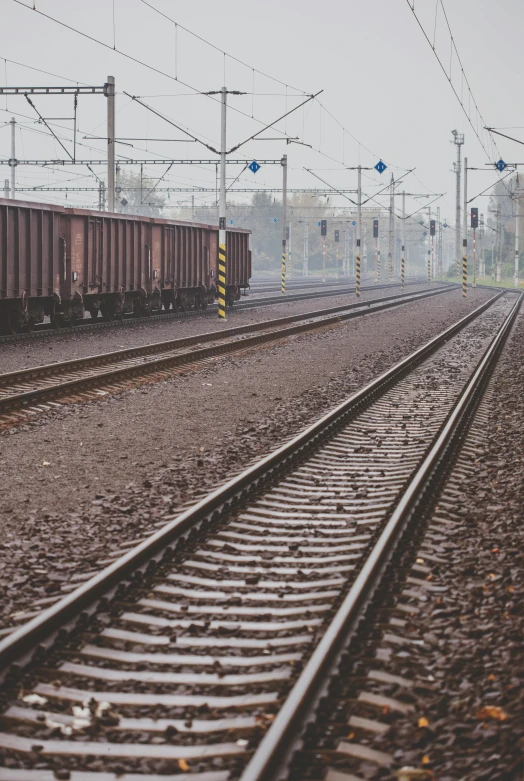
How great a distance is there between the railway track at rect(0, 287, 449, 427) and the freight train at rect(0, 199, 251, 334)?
3.88 metres

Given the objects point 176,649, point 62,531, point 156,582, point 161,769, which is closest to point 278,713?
point 161,769

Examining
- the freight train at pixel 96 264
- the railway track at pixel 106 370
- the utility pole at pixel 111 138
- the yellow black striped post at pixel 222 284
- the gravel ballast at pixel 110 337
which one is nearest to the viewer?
the railway track at pixel 106 370

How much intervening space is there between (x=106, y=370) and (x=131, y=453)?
664 centimetres

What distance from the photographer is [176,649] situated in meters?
4.94

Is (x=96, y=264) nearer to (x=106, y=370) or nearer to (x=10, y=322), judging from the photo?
(x=10, y=322)

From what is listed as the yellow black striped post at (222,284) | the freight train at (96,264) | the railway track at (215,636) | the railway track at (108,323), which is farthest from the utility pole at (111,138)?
the railway track at (215,636)

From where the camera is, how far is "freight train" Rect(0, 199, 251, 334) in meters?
22.1

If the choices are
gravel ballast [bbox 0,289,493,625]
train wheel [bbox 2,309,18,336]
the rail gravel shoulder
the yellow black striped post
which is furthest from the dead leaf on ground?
the yellow black striped post

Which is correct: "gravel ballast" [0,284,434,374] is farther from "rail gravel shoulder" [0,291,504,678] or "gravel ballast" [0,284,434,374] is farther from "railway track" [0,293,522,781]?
"railway track" [0,293,522,781]

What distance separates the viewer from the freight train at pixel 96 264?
72.4 ft

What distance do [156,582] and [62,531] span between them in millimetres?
1466

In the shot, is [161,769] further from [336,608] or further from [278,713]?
[336,608]

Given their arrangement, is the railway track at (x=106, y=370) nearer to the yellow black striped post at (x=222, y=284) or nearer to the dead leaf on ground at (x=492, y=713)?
the yellow black striped post at (x=222, y=284)

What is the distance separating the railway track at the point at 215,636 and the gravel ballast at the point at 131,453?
467 millimetres
